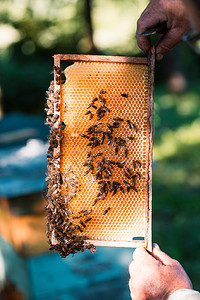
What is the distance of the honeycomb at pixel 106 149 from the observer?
230cm

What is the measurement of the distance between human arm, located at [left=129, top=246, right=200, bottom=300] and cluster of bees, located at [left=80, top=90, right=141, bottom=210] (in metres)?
0.42

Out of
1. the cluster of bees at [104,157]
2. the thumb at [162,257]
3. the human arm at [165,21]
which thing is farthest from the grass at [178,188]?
the human arm at [165,21]

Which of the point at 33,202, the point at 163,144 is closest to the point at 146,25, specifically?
the point at 33,202

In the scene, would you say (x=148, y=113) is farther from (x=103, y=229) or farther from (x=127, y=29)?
(x=127, y=29)

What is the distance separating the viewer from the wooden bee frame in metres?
2.27

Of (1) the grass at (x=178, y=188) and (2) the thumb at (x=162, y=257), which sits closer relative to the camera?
(2) the thumb at (x=162, y=257)

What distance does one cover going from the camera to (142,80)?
230 centimetres

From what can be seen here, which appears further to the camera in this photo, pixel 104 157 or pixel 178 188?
pixel 178 188

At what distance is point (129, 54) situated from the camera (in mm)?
19094

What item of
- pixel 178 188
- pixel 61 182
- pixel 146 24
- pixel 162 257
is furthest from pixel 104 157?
pixel 178 188

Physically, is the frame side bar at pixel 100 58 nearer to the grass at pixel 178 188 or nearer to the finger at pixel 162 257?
the finger at pixel 162 257

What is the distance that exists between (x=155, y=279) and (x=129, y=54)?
1802cm

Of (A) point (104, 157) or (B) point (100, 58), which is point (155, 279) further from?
(B) point (100, 58)

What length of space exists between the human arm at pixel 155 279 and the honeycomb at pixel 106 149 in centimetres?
19
